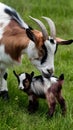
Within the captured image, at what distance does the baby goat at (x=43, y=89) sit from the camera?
5.68 metres

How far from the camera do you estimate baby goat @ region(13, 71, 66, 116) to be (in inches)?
224

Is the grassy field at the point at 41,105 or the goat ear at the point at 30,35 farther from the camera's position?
the goat ear at the point at 30,35

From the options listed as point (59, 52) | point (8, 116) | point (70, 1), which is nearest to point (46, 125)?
point (8, 116)

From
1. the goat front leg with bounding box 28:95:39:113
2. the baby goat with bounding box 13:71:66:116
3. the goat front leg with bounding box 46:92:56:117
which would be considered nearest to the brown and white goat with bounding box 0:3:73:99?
the baby goat with bounding box 13:71:66:116

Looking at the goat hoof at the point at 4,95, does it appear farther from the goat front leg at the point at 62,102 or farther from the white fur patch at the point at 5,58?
the goat front leg at the point at 62,102

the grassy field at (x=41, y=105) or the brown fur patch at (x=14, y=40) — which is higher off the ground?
the brown fur patch at (x=14, y=40)

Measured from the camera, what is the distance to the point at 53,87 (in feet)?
18.7

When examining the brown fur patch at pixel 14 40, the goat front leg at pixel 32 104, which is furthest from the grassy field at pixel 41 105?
the brown fur patch at pixel 14 40

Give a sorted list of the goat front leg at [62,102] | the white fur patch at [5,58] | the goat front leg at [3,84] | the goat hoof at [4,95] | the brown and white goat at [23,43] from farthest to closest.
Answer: the goat front leg at [3,84], the goat hoof at [4,95], the white fur patch at [5,58], the goat front leg at [62,102], the brown and white goat at [23,43]

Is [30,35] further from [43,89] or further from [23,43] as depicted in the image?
[43,89]

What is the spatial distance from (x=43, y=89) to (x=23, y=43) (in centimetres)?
63

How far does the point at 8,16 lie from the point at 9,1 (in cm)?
580

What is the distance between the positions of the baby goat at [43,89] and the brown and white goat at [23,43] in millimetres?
162

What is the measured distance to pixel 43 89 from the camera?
582 centimetres
